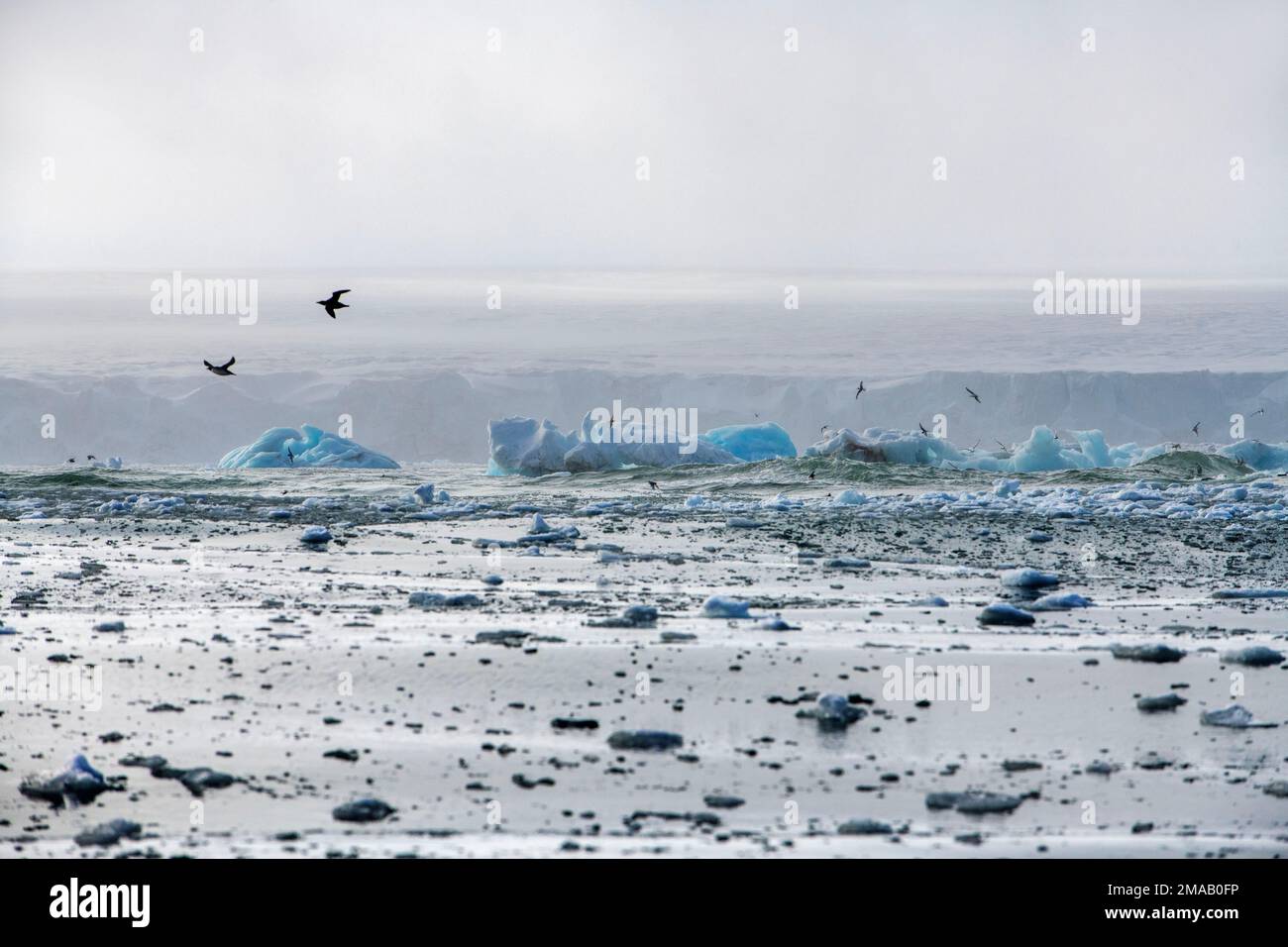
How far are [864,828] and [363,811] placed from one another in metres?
1.67

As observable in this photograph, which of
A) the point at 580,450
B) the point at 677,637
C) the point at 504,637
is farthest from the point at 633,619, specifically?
the point at 580,450

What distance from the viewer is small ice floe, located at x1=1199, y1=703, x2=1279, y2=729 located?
5855 millimetres

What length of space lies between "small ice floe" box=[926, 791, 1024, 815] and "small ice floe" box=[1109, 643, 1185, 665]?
8.33 ft

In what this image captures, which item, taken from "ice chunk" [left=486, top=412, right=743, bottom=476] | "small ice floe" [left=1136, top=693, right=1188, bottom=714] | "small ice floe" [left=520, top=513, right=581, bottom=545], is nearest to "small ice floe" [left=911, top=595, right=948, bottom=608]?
"small ice floe" [left=1136, top=693, right=1188, bottom=714]

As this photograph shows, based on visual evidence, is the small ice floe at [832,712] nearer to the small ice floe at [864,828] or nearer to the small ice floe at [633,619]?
the small ice floe at [864,828]

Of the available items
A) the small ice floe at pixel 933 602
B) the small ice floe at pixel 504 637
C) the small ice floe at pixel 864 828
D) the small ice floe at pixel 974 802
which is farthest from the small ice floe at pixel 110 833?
the small ice floe at pixel 933 602

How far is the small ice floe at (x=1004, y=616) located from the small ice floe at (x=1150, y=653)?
0.97m

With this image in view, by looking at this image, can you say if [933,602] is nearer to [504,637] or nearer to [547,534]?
[504,637]

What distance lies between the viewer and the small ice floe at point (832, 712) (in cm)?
589

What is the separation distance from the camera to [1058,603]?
8.77 meters

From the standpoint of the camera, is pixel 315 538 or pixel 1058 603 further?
Answer: pixel 315 538

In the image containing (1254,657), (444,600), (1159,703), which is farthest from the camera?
(444,600)

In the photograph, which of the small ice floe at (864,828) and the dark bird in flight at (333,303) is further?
the dark bird in flight at (333,303)

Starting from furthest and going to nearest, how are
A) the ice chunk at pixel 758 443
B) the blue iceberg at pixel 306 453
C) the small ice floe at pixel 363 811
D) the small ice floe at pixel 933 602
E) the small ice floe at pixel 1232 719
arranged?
the ice chunk at pixel 758 443 → the blue iceberg at pixel 306 453 → the small ice floe at pixel 933 602 → the small ice floe at pixel 1232 719 → the small ice floe at pixel 363 811
